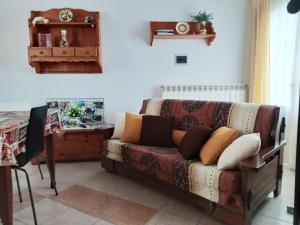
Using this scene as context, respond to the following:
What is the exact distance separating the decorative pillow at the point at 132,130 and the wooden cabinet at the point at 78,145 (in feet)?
1.89

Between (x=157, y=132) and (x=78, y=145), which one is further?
(x=78, y=145)

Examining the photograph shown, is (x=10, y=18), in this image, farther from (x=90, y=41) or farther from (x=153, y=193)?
(x=153, y=193)

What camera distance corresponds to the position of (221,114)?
242cm

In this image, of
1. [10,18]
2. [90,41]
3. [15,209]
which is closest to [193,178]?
[15,209]

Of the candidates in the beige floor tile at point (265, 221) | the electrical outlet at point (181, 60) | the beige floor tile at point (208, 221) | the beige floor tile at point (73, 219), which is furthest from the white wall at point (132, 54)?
the beige floor tile at point (265, 221)

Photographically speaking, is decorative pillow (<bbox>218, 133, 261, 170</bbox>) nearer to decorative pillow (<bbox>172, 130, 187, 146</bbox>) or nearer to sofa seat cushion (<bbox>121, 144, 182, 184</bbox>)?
sofa seat cushion (<bbox>121, 144, 182, 184</bbox>)

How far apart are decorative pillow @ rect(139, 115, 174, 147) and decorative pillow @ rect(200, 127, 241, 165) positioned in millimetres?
569

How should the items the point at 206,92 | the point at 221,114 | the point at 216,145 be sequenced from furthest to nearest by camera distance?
the point at 206,92 < the point at 221,114 < the point at 216,145

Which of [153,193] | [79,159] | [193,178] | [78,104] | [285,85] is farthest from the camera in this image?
[78,104]

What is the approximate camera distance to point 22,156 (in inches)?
73.2

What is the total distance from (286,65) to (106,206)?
262 cm

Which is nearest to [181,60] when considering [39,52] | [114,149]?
[114,149]

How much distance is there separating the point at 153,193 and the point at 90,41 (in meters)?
2.24

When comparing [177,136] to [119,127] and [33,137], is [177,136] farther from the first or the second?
[33,137]
